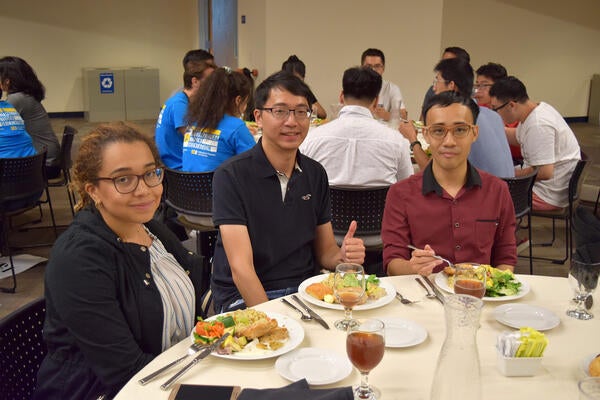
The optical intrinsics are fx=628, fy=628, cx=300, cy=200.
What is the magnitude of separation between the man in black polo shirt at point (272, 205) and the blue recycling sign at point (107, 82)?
10.1 metres

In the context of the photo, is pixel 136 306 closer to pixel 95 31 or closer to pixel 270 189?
pixel 270 189

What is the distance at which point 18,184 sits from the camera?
4344 mm

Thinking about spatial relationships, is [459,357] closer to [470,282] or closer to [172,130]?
[470,282]

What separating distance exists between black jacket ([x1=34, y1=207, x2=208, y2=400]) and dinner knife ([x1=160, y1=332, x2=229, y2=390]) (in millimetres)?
218

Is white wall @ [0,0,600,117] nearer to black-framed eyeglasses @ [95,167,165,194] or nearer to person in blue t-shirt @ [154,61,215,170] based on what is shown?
person in blue t-shirt @ [154,61,215,170]

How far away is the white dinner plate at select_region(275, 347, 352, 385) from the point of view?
149 cm

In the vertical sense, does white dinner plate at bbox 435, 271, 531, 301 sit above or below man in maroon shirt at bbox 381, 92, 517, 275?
below

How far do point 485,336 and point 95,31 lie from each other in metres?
12.1

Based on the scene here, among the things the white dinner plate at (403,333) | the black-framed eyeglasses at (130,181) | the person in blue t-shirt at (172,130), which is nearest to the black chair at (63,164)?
the person in blue t-shirt at (172,130)

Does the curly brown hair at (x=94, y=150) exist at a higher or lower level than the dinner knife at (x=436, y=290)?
higher

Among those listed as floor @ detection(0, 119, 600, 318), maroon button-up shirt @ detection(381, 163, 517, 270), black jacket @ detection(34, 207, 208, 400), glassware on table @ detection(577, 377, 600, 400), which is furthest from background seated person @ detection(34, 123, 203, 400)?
floor @ detection(0, 119, 600, 318)

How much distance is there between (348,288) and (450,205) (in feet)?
2.88

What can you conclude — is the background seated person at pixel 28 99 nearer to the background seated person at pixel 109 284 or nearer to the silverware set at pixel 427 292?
the background seated person at pixel 109 284

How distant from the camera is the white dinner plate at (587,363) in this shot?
5.03 ft
